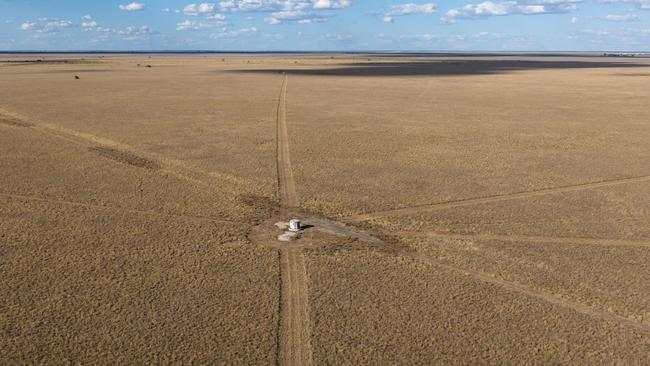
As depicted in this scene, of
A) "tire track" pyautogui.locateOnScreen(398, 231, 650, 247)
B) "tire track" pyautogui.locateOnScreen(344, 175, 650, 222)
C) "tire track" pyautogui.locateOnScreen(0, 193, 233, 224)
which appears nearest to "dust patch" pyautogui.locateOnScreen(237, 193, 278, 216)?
"tire track" pyautogui.locateOnScreen(0, 193, 233, 224)

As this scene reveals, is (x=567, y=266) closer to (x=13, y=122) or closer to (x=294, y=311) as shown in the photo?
(x=294, y=311)

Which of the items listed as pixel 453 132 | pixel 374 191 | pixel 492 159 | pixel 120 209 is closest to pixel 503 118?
pixel 453 132

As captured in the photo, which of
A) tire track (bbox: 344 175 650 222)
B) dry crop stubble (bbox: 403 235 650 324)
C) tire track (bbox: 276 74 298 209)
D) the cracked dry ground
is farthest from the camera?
tire track (bbox: 276 74 298 209)

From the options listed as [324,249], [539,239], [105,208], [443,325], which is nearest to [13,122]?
[105,208]

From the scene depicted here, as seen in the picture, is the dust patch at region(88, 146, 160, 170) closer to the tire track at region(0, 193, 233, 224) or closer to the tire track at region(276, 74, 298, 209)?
the tire track at region(0, 193, 233, 224)

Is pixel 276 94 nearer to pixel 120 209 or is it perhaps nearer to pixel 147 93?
pixel 147 93

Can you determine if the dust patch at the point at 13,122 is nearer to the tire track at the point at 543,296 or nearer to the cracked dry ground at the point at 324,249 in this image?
the cracked dry ground at the point at 324,249

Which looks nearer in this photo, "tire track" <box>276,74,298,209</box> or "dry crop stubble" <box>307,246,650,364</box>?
"dry crop stubble" <box>307,246,650,364</box>
